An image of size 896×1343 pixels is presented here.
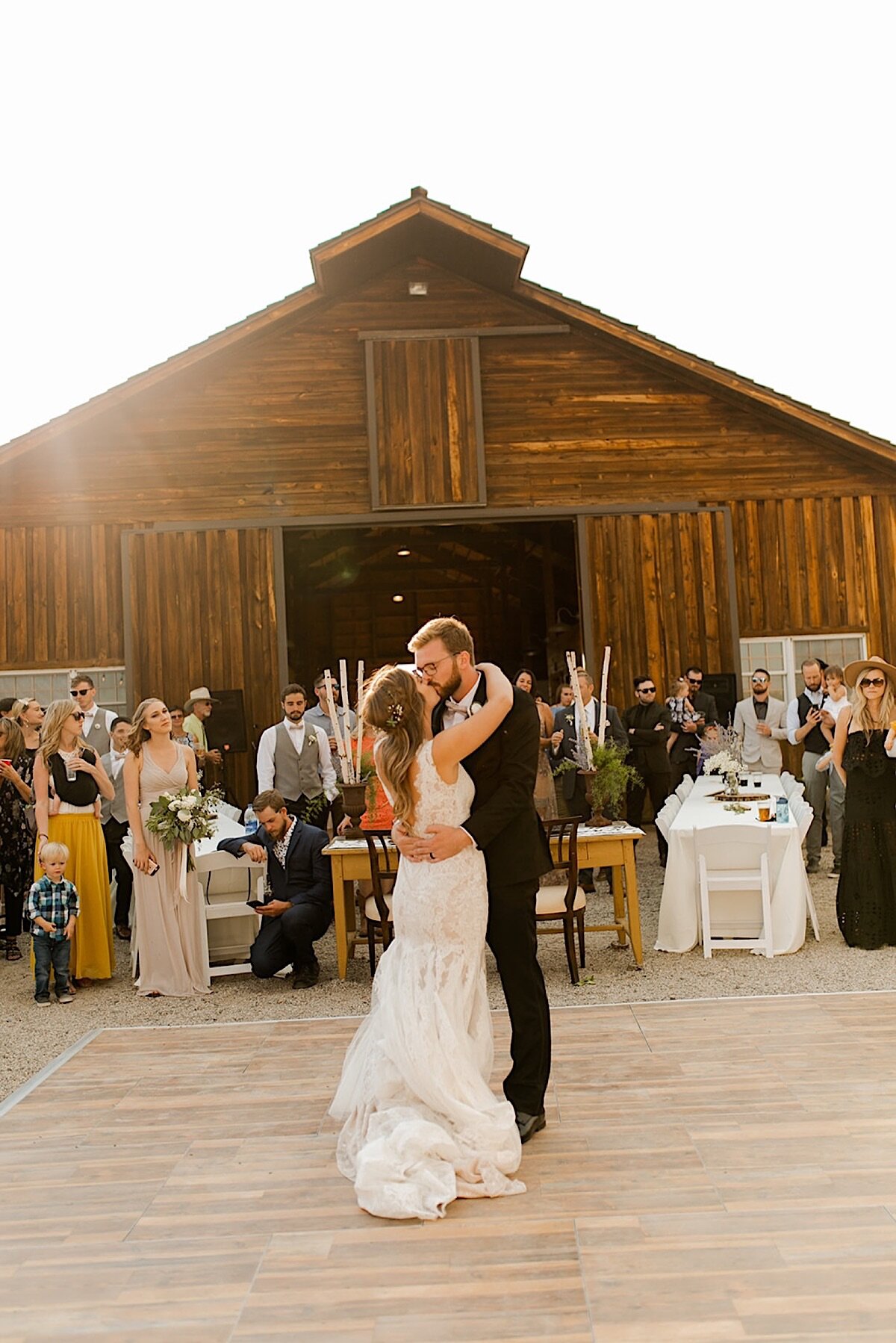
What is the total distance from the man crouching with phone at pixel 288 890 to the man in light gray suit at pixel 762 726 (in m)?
6.02

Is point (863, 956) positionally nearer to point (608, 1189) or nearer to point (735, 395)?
point (608, 1189)

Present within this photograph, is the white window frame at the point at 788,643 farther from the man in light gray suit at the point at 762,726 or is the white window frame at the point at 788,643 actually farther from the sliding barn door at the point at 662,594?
the man in light gray suit at the point at 762,726

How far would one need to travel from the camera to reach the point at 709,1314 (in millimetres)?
3135

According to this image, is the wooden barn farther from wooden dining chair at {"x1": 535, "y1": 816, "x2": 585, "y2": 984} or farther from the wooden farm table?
wooden dining chair at {"x1": 535, "y1": 816, "x2": 585, "y2": 984}

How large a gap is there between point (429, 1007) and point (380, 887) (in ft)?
10.0

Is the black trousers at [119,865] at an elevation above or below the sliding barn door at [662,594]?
below

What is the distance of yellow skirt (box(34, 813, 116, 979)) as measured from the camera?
806cm

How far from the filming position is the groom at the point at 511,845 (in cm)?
441

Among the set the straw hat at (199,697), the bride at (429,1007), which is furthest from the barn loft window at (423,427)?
the bride at (429,1007)

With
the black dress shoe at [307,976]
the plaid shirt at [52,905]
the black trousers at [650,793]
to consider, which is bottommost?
the black dress shoe at [307,976]

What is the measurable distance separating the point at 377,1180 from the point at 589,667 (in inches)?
409

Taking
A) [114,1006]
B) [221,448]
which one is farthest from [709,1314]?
[221,448]

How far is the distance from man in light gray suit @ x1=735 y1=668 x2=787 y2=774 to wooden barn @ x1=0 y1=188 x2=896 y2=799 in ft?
4.63

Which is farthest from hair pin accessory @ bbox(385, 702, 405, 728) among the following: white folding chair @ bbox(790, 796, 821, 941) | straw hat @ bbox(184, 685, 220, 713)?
straw hat @ bbox(184, 685, 220, 713)
